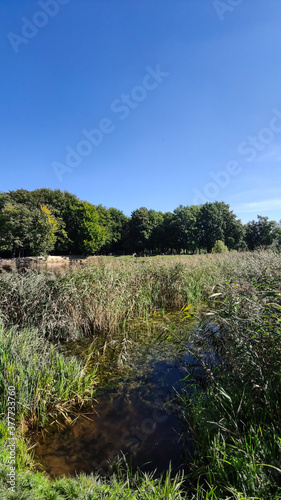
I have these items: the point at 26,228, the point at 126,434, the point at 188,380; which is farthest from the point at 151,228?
the point at 126,434

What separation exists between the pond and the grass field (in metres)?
0.20

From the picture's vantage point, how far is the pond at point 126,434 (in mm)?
2365

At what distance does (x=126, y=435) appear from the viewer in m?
2.76

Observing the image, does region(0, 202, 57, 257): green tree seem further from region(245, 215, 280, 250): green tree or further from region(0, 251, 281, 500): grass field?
region(245, 215, 280, 250): green tree

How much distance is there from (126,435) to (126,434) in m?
0.01

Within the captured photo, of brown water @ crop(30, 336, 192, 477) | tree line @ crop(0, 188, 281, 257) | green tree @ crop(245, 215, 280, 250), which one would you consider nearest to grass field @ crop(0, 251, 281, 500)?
brown water @ crop(30, 336, 192, 477)

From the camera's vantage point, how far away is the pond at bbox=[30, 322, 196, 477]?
237 cm

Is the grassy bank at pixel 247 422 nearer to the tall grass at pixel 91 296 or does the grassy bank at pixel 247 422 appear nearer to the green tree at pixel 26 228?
the tall grass at pixel 91 296

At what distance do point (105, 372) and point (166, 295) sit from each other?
410cm

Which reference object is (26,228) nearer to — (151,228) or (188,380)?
(151,228)

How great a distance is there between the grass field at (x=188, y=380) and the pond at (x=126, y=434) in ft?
0.64

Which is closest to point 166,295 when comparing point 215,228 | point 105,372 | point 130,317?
point 130,317

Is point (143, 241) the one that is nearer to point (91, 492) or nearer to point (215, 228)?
point (215, 228)

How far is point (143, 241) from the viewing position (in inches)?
1805
